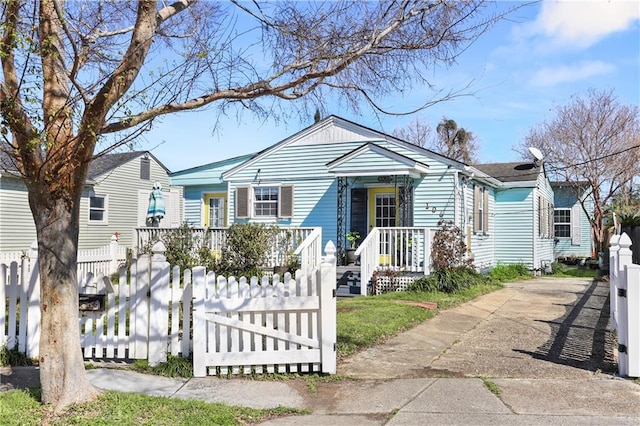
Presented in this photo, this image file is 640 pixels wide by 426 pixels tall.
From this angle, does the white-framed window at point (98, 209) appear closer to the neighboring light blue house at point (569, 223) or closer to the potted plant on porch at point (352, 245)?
the potted plant on porch at point (352, 245)

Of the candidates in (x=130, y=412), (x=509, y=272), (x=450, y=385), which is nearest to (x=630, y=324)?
(x=450, y=385)

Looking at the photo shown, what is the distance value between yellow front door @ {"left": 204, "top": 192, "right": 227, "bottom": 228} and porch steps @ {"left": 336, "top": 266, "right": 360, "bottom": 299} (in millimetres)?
7078

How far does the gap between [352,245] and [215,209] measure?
21.7ft

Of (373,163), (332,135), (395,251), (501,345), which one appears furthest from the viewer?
(332,135)

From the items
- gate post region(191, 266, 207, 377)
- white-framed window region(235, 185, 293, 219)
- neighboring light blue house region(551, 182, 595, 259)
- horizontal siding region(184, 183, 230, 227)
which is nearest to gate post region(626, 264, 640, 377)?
gate post region(191, 266, 207, 377)

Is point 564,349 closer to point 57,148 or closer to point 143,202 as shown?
point 57,148

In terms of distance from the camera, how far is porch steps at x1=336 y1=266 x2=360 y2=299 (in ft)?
45.6

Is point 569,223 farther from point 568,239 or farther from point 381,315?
point 381,315

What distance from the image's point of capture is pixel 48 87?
491 centimetres

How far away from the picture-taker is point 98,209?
77.2ft

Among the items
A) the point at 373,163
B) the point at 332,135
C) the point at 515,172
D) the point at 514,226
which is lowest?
the point at 514,226

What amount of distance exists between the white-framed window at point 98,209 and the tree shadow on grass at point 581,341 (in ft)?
63.5

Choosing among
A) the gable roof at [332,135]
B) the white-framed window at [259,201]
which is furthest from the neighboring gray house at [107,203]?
the gable roof at [332,135]

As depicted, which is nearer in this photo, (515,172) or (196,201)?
(196,201)
